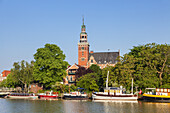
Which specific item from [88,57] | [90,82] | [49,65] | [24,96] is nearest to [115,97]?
[90,82]

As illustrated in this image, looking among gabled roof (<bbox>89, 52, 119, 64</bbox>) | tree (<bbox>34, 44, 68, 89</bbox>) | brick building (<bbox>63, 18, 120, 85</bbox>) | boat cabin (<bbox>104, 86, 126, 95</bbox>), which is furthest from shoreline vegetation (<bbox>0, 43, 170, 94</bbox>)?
gabled roof (<bbox>89, 52, 119, 64</bbox>)

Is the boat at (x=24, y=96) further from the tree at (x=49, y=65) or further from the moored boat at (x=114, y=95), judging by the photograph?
the moored boat at (x=114, y=95)

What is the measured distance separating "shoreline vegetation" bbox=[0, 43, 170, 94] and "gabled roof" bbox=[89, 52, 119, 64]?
37.7 metres

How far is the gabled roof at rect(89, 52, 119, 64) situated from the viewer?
5256 inches

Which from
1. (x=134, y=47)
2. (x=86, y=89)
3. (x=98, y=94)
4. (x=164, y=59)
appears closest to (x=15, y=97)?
(x=86, y=89)

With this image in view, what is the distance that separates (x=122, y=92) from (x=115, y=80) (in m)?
4.71

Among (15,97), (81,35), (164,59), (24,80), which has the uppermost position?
(81,35)

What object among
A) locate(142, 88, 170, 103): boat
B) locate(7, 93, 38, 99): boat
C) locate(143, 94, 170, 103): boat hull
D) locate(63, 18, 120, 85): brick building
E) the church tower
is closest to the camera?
locate(143, 94, 170, 103): boat hull

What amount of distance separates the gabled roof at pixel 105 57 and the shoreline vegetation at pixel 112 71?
37.7 m

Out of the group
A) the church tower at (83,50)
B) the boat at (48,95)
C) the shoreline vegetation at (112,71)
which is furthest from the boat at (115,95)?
the church tower at (83,50)

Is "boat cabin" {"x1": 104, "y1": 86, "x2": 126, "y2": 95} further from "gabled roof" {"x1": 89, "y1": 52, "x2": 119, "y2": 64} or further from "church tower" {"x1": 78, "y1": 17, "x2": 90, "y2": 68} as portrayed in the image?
"gabled roof" {"x1": 89, "y1": 52, "x2": 119, "y2": 64}

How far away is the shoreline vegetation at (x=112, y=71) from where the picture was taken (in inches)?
2926

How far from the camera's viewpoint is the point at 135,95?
69750mm

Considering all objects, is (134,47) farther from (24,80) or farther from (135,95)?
(24,80)
